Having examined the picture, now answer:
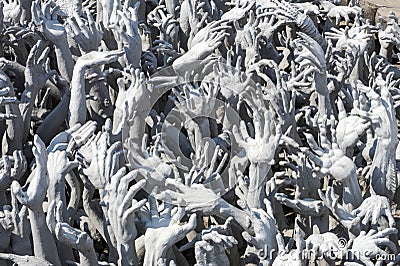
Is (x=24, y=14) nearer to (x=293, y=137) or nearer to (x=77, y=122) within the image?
(x=77, y=122)

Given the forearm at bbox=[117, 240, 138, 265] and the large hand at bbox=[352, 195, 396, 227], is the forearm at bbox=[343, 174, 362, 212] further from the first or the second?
the forearm at bbox=[117, 240, 138, 265]

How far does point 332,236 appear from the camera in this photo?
297 centimetres

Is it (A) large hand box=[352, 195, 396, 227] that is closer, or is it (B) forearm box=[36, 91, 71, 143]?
(A) large hand box=[352, 195, 396, 227]

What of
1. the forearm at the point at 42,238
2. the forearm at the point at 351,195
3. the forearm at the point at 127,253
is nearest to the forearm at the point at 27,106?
the forearm at the point at 42,238

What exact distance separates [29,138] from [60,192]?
1.11 metres

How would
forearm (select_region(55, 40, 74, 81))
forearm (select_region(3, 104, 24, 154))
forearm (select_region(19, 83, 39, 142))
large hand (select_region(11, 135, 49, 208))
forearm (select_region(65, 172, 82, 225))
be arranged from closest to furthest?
1. large hand (select_region(11, 135, 49, 208))
2. forearm (select_region(65, 172, 82, 225))
3. forearm (select_region(3, 104, 24, 154))
4. forearm (select_region(19, 83, 39, 142))
5. forearm (select_region(55, 40, 74, 81))

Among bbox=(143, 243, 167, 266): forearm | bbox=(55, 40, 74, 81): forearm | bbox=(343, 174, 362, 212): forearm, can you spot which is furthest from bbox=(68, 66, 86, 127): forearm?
bbox=(343, 174, 362, 212): forearm

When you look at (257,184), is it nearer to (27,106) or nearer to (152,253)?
(152,253)

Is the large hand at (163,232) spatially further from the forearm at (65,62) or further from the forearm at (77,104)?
the forearm at (65,62)

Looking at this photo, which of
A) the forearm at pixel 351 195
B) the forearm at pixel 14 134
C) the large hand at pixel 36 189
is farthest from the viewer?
the forearm at pixel 14 134

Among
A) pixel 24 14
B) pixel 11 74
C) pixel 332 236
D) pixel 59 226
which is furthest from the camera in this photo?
pixel 24 14

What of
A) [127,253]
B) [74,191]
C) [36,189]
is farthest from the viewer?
Result: [74,191]

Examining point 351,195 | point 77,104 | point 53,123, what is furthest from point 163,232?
point 53,123

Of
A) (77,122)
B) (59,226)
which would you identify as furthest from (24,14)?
(59,226)
